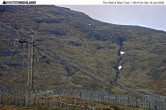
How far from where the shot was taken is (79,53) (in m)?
129

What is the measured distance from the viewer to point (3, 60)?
108 m

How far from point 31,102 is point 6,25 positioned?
10629 centimetres

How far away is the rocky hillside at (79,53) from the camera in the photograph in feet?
320

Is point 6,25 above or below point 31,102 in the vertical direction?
above

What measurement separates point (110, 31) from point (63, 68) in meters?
54.1

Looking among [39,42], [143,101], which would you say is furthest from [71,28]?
[143,101]

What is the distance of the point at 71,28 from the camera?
152375 mm

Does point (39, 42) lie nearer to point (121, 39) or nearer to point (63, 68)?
point (63, 68)

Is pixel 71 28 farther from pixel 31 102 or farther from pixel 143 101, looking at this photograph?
pixel 31 102

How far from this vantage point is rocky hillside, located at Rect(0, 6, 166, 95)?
320ft

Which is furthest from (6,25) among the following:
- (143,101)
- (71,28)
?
(143,101)

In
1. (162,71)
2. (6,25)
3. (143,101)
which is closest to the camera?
(143,101)

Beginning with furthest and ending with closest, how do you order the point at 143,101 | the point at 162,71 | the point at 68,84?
the point at 162,71 → the point at 68,84 → the point at 143,101

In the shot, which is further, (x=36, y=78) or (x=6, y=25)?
(x=6, y=25)
